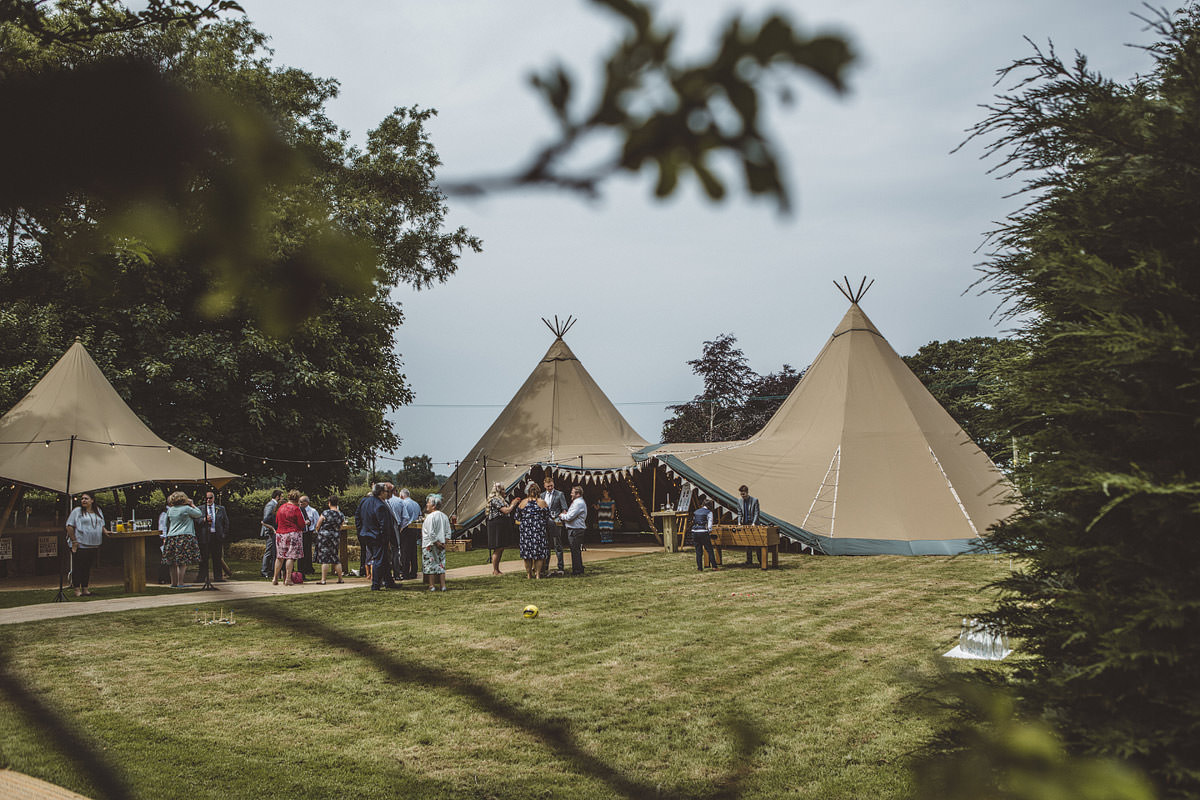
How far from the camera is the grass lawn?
4.30 meters

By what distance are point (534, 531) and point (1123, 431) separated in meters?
10.9

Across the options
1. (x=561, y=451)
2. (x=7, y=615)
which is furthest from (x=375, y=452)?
(x=7, y=615)

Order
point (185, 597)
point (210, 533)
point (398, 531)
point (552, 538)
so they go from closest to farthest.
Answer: point (185, 597) → point (398, 531) → point (210, 533) → point (552, 538)

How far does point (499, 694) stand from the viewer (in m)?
1.99

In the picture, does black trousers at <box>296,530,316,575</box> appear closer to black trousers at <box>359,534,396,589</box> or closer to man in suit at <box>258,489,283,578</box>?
man in suit at <box>258,489,283,578</box>

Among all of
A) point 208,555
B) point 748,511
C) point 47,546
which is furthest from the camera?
point 47,546

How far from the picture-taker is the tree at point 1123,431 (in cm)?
223

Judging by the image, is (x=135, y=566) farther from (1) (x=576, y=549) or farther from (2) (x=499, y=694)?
(2) (x=499, y=694)

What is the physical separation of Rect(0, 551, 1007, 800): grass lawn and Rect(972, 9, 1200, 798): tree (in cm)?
47

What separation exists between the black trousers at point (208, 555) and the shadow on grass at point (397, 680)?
41.2ft

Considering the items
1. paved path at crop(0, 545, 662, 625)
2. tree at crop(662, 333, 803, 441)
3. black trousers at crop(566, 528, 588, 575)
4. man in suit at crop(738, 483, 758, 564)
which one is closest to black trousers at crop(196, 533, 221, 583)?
paved path at crop(0, 545, 662, 625)

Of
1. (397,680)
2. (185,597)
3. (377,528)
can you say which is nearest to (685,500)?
(377,528)

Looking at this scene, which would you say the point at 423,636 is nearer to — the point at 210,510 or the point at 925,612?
the point at 925,612

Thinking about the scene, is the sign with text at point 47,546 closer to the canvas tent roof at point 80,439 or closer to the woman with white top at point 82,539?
the canvas tent roof at point 80,439
